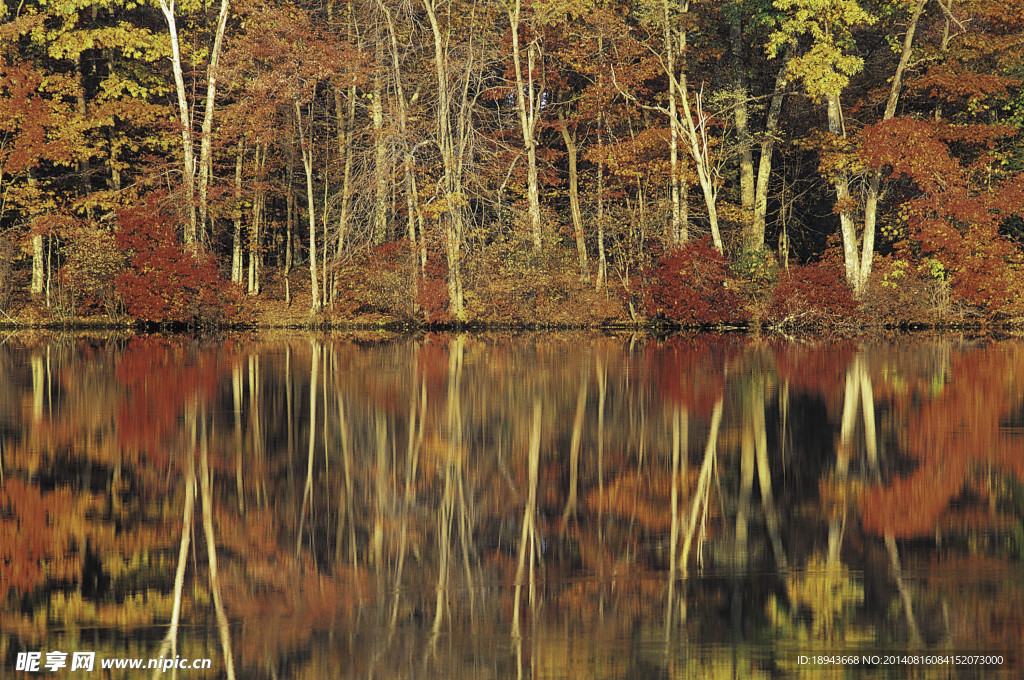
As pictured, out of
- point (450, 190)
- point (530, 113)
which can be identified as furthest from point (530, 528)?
point (530, 113)

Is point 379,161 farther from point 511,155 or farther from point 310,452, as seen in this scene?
point 310,452

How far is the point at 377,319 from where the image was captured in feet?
126

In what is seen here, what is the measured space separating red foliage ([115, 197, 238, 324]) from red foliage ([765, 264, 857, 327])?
1773cm

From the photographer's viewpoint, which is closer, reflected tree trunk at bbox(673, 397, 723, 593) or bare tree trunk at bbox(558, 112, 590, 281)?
reflected tree trunk at bbox(673, 397, 723, 593)

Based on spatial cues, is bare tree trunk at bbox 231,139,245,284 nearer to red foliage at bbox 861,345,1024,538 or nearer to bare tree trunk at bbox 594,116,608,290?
bare tree trunk at bbox 594,116,608,290

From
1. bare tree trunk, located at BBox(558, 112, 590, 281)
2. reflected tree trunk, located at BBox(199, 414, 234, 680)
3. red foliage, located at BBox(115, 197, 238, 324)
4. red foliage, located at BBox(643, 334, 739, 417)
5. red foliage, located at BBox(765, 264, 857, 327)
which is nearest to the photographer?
reflected tree trunk, located at BBox(199, 414, 234, 680)

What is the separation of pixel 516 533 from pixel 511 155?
34935mm

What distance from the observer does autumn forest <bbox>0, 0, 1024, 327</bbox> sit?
117ft

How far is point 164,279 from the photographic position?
35.6 m

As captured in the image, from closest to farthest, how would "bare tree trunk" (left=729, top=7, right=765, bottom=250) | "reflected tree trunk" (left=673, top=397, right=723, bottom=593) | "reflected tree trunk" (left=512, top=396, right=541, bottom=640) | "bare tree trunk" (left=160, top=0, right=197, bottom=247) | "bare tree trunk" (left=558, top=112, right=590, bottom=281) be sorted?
"reflected tree trunk" (left=512, top=396, right=541, bottom=640) < "reflected tree trunk" (left=673, top=397, right=723, bottom=593) < "bare tree trunk" (left=160, top=0, right=197, bottom=247) < "bare tree trunk" (left=729, top=7, right=765, bottom=250) < "bare tree trunk" (left=558, top=112, right=590, bottom=281)

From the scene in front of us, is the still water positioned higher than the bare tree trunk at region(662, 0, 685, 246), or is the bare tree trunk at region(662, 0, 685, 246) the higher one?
the bare tree trunk at region(662, 0, 685, 246)

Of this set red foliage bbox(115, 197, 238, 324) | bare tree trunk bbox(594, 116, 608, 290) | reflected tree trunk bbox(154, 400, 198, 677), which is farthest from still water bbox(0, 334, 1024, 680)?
bare tree trunk bbox(594, 116, 608, 290)

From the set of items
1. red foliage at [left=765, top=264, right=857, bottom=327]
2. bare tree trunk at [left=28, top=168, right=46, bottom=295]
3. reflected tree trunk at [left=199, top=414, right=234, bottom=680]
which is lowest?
reflected tree trunk at [left=199, top=414, right=234, bottom=680]

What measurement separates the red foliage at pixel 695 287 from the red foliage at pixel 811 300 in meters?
1.33
